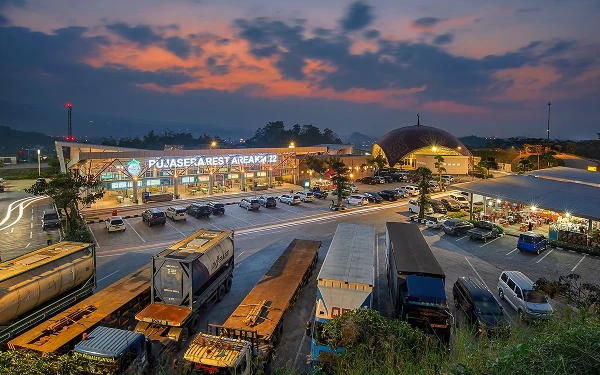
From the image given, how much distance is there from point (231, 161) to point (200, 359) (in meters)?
36.4

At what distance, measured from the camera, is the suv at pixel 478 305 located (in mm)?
12469

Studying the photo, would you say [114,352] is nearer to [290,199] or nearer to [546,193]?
[290,199]

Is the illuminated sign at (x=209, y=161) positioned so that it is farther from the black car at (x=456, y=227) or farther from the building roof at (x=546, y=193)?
the black car at (x=456, y=227)

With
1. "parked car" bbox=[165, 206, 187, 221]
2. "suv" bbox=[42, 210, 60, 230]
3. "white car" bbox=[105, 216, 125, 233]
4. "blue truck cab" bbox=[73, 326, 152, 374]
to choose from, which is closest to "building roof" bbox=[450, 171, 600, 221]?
"parked car" bbox=[165, 206, 187, 221]

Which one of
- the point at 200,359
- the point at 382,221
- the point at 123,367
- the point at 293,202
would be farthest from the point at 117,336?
the point at 293,202

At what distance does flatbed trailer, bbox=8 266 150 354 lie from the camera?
33.1 ft

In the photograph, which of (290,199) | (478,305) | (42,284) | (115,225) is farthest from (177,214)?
(478,305)

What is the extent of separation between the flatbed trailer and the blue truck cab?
133 cm

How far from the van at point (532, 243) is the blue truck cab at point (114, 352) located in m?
22.5

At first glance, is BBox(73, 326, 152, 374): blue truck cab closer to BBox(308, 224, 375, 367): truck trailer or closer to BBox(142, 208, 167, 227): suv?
BBox(308, 224, 375, 367): truck trailer

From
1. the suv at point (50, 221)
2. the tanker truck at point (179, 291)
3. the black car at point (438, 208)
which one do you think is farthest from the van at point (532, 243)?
the suv at point (50, 221)

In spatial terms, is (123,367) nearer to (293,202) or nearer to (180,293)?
(180,293)

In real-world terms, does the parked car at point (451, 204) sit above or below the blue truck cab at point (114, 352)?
above

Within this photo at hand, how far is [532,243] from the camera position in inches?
898
